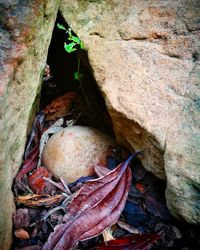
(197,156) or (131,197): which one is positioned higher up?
(197,156)

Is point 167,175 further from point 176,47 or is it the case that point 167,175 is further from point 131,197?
point 176,47

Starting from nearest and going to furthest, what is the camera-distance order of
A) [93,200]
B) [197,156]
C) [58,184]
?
[197,156], [93,200], [58,184]

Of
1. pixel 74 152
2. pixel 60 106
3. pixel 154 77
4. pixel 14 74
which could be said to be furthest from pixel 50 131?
pixel 154 77

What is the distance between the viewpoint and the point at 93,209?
1.48 m

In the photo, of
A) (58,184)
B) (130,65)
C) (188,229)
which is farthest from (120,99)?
(188,229)

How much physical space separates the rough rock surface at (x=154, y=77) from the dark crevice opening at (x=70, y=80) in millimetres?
199

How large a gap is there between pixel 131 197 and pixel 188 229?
1.14 ft

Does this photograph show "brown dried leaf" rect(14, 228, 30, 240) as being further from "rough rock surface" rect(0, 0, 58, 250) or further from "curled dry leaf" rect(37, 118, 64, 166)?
"curled dry leaf" rect(37, 118, 64, 166)

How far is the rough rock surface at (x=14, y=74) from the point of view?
1.35 meters

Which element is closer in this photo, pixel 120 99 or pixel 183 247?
pixel 183 247

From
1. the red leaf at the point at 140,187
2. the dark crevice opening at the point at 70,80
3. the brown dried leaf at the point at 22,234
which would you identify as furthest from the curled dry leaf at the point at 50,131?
the red leaf at the point at 140,187

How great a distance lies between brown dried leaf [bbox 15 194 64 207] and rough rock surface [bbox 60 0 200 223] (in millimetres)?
525

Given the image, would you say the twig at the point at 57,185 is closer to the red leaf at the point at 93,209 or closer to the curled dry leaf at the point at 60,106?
the red leaf at the point at 93,209

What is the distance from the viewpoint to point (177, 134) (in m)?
1.46
